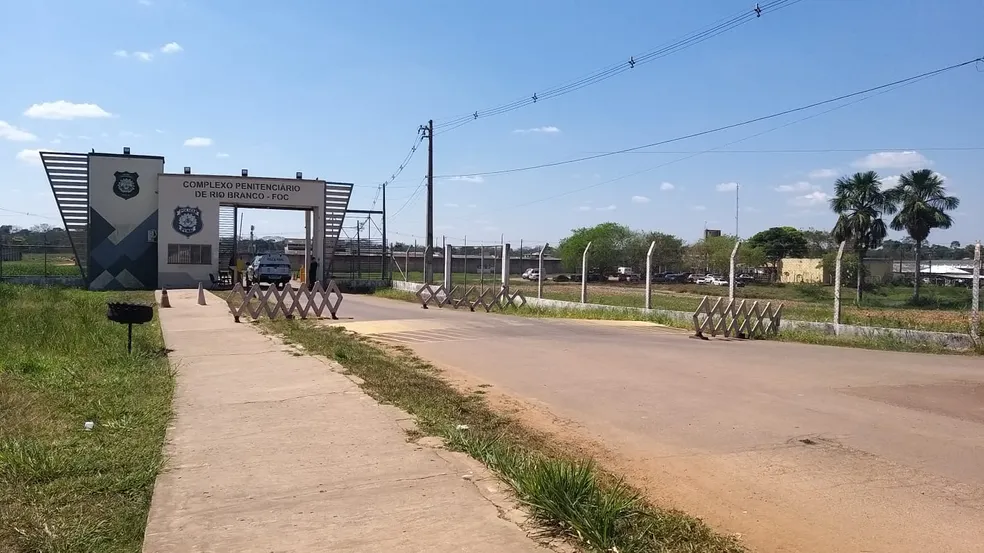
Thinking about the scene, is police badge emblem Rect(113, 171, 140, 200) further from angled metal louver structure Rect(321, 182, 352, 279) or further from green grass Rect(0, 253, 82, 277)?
angled metal louver structure Rect(321, 182, 352, 279)

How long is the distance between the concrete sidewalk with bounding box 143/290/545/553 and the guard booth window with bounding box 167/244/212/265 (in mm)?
31830

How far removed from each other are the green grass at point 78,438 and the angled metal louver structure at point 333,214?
28.8 meters

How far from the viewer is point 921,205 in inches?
1865

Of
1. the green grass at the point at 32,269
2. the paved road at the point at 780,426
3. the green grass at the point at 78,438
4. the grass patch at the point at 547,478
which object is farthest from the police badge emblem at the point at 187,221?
the grass patch at the point at 547,478

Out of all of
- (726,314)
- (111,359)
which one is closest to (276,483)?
(111,359)

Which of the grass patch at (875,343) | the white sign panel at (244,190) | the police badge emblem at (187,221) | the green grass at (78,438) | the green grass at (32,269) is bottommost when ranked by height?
the green grass at (78,438)

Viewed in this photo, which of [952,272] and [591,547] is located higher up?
[952,272]

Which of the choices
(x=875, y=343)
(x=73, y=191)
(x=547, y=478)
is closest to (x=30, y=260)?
(x=73, y=191)

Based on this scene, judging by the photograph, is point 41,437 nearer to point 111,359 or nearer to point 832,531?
point 111,359

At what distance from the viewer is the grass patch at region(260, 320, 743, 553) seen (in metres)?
4.52

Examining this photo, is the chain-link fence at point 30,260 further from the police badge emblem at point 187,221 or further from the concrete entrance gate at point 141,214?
the police badge emblem at point 187,221

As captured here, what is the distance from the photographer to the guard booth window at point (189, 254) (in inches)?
1534

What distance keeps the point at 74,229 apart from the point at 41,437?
35495mm

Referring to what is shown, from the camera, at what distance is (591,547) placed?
4.38 metres
